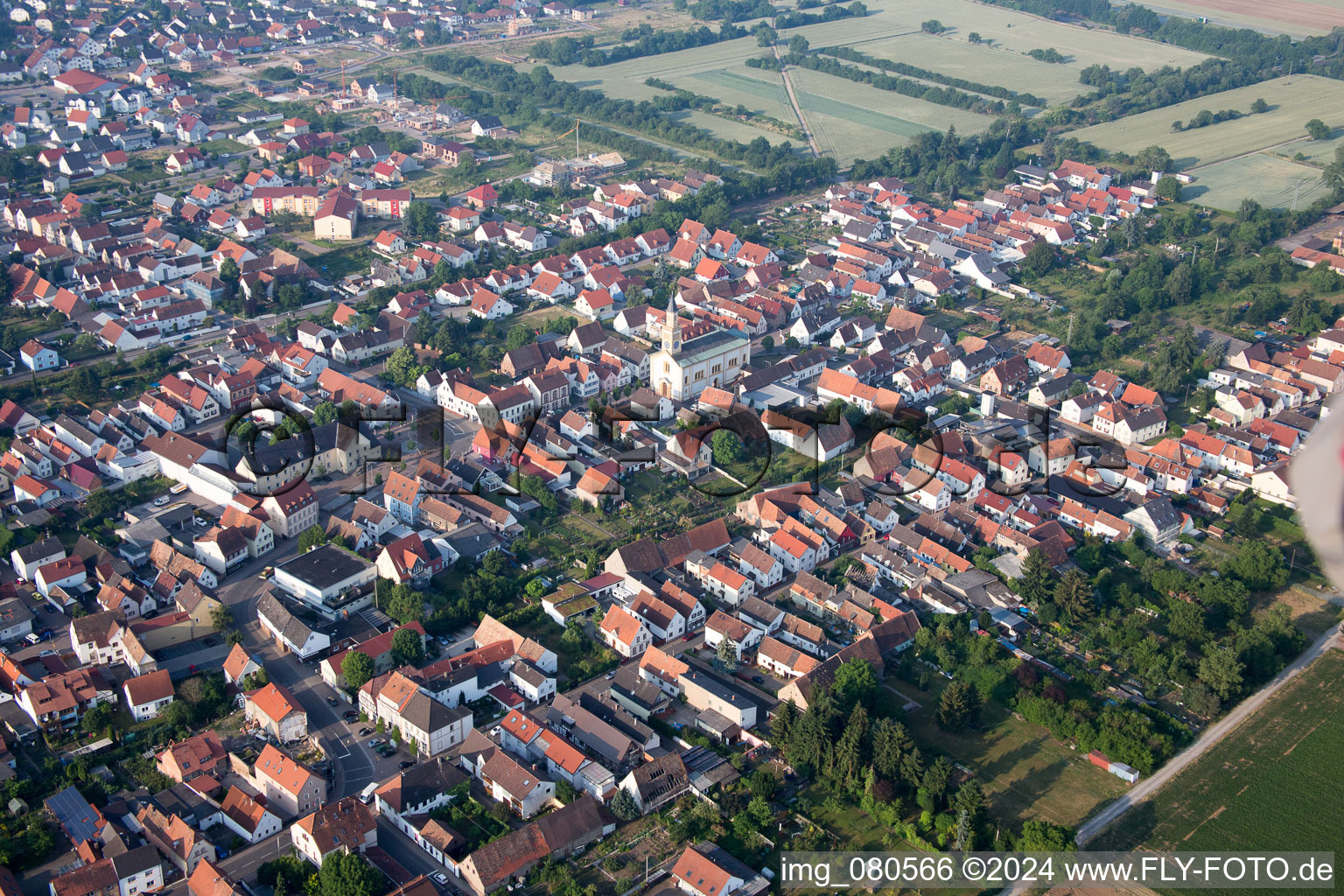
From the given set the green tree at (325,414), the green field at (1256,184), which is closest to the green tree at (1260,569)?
the green tree at (325,414)

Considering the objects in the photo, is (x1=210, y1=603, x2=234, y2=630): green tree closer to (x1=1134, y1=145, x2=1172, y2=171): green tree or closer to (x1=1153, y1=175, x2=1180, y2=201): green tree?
(x1=1153, y1=175, x2=1180, y2=201): green tree

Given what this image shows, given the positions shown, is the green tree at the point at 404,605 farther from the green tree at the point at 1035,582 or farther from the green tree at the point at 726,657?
the green tree at the point at 1035,582

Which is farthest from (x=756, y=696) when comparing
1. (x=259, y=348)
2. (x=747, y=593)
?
(x=259, y=348)

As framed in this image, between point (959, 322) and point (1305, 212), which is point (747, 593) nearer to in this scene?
point (959, 322)

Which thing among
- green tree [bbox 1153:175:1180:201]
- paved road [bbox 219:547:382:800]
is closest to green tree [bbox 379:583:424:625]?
paved road [bbox 219:547:382:800]

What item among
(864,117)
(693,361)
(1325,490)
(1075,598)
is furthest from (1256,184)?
(1325,490)
